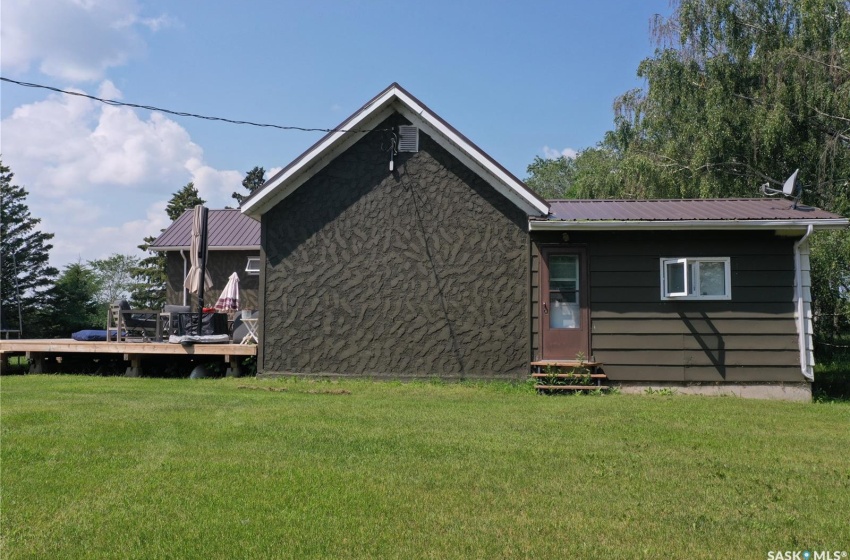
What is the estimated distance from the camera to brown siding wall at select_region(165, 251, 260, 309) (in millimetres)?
18984

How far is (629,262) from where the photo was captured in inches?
438

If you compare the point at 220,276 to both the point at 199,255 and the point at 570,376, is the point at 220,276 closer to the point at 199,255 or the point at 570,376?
the point at 199,255

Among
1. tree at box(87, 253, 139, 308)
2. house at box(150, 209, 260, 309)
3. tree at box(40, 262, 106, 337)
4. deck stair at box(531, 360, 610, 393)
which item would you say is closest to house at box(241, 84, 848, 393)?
deck stair at box(531, 360, 610, 393)

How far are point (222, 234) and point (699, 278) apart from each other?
13.4 metres

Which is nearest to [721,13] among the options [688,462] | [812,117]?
[812,117]

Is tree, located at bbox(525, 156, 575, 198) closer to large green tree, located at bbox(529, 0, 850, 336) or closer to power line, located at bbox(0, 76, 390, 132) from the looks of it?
large green tree, located at bbox(529, 0, 850, 336)

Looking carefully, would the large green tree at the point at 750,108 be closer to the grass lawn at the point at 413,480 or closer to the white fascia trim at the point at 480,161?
the white fascia trim at the point at 480,161

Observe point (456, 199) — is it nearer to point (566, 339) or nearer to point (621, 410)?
point (566, 339)

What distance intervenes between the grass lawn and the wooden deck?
3.45m

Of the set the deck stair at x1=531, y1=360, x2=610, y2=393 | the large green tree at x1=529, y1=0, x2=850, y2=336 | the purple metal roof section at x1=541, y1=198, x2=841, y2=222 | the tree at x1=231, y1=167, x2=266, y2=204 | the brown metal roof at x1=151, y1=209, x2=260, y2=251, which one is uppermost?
the tree at x1=231, y1=167, x2=266, y2=204

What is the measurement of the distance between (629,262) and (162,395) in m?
7.28

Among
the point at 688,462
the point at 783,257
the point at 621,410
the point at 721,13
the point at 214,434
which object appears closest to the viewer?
the point at 688,462

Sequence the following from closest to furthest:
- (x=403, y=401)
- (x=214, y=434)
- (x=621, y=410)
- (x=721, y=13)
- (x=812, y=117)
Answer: (x=214, y=434)
(x=621, y=410)
(x=403, y=401)
(x=812, y=117)
(x=721, y=13)

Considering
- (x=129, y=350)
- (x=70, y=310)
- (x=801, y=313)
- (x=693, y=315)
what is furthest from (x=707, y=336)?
(x=70, y=310)
